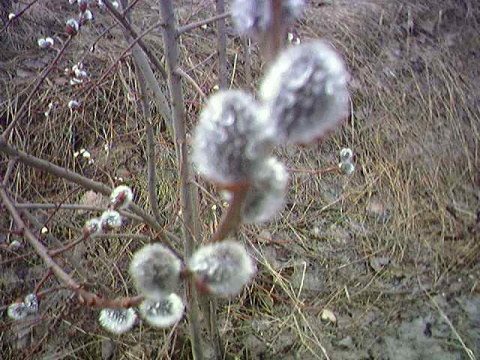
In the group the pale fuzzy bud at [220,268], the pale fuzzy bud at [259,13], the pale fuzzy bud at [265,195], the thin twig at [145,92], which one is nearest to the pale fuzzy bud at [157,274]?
the pale fuzzy bud at [220,268]

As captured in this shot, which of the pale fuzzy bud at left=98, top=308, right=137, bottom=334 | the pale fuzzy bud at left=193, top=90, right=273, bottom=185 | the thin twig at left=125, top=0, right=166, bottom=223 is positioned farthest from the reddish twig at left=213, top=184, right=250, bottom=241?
the thin twig at left=125, top=0, right=166, bottom=223

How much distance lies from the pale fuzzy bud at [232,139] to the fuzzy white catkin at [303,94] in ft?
0.05

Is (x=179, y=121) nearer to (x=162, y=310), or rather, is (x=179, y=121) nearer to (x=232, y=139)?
(x=162, y=310)

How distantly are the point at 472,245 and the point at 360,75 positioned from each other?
2.67ft

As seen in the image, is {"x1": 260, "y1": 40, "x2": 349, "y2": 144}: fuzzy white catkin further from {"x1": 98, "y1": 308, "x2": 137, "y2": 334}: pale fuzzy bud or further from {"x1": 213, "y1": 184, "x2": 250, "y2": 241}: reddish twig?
{"x1": 98, "y1": 308, "x2": 137, "y2": 334}: pale fuzzy bud

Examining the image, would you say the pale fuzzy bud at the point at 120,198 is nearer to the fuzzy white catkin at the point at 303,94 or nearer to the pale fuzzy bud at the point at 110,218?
the pale fuzzy bud at the point at 110,218

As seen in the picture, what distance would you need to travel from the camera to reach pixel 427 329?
1.57 meters

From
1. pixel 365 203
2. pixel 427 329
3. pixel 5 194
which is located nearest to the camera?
pixel 5 194

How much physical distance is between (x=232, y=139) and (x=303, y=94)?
61 mm

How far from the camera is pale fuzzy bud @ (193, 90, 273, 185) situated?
378 mm

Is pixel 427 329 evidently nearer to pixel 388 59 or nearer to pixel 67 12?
pixel 388 59

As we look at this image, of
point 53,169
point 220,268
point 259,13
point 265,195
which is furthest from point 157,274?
point 53,169

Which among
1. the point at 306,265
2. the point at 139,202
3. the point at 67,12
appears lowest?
the point at 306,265

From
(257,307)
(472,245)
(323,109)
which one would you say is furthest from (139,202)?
(323,109)
